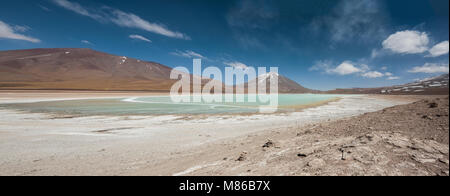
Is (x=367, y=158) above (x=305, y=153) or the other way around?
above

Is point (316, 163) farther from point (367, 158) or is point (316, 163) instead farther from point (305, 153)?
point (367, 158)

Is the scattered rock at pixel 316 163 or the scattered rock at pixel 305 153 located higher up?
the scattered rock at pixel 316 163

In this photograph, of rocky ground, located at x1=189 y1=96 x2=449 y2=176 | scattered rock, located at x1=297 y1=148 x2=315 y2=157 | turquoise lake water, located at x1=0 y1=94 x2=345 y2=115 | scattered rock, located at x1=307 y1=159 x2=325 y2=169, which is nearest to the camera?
rocky ground, located at x1=189 y1=96 x2=449 y2=176

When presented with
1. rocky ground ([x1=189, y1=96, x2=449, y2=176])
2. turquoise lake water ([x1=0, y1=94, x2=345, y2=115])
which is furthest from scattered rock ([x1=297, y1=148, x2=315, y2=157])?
turquoise lake water ([x1=0, y1=94, x2=345, y2=115])

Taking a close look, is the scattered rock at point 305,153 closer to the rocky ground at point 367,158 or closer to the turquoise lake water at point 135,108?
the rocky ground at point 367,158

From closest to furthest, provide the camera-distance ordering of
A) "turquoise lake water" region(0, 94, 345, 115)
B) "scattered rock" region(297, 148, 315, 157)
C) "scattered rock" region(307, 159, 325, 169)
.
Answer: "scattered rock" region(307, 159, 325, 169) < "scattered rock" region(297, 148, 315, 157) < "turquoise lake water" region(0, 94, 345, 115)

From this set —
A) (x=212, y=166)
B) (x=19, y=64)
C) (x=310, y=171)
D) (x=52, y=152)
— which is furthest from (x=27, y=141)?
(x=19, y=64)

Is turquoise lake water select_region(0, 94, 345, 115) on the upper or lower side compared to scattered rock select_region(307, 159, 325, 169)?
lower

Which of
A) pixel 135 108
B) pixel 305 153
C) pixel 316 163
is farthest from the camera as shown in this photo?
pixel 135 108

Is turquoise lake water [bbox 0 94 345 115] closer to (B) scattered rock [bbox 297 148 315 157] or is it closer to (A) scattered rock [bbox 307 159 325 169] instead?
(B) scattered rock [bbox 297 148 315 157]

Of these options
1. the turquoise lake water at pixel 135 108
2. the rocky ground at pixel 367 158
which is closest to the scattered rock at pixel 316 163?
the rocky ground at pixel 367 158

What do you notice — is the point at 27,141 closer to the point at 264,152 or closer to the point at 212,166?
the point at 212,166

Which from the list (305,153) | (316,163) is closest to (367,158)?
(316,163)

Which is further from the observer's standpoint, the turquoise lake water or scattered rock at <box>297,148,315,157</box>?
the turquoise lake water
